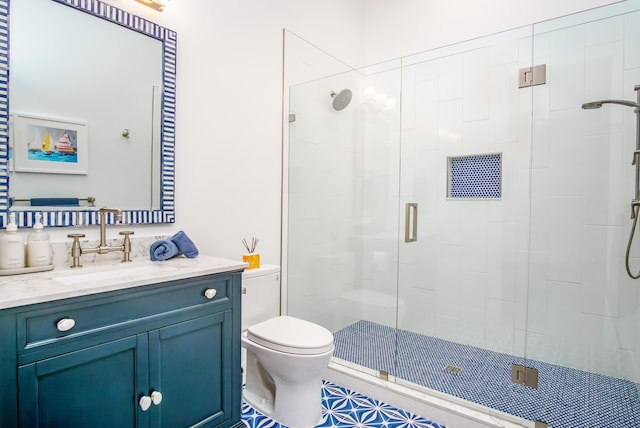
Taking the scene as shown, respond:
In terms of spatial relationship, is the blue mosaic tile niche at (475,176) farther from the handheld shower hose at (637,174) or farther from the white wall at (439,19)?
the white wall at (439,19)

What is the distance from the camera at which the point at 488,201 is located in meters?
2.59

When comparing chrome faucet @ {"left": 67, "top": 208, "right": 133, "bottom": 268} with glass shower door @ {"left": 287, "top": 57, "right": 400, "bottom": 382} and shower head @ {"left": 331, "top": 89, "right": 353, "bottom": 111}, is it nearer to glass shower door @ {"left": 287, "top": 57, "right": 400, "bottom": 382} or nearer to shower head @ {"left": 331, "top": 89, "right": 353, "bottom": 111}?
glass shower door @ {"left": 287, "top": 57, "right": 400, "bottom": 382}

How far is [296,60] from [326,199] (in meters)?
1.05

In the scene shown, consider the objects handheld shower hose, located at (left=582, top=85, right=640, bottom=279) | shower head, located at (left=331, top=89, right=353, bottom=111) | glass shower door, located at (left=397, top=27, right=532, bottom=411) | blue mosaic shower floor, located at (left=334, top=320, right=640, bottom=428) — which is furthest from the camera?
shower head, located at (left=331, top=89, right=353, bottom=111)

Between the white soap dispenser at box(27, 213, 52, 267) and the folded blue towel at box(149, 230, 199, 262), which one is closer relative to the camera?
the white soap dispenser at box(27, 213, 52, 267)

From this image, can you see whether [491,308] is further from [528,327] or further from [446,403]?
[446,403]

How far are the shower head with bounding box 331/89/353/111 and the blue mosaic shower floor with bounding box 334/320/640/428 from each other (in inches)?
70.2

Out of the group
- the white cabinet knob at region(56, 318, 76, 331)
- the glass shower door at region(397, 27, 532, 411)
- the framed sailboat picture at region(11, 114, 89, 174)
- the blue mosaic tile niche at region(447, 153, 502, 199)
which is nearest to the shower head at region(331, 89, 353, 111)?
the glass shower door at region(397, 27, 532, 411)

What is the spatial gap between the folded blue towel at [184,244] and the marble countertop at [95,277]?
0.11 feet

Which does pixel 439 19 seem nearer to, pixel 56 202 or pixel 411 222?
pixel 411 222

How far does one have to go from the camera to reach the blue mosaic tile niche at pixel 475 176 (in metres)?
2.57

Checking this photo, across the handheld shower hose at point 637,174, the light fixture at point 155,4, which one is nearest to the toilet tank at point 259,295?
the light fixture at point 155,4

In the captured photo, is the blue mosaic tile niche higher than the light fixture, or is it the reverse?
the light fixture

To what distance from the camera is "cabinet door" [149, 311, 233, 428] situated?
1.40m
